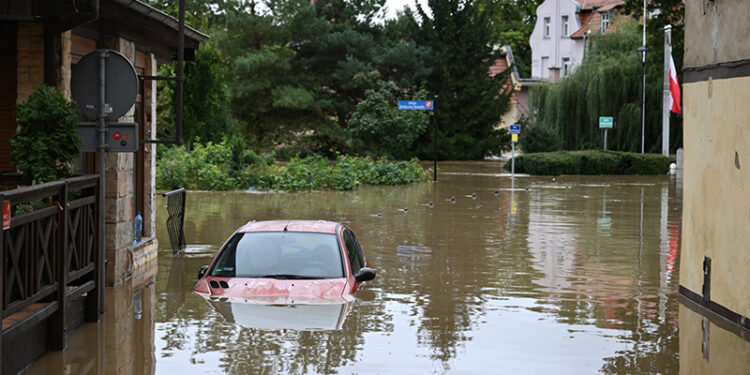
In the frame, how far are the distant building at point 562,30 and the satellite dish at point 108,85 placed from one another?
62.5m

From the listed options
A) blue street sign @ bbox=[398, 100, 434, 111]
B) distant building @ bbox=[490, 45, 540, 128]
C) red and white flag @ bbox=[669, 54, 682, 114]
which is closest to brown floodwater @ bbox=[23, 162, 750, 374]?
blue street sign @ bbox=[398, 100, 434, 111]

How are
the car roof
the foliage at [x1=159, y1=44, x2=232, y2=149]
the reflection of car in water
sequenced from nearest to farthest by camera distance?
the reflection of car in water, the car roof, the foliage at [x1=159, y1=44, x2=232, y2=149]

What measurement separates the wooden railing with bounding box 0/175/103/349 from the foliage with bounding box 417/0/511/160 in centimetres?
5502

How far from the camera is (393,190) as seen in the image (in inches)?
1460

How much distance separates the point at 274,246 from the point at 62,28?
3.49 metres

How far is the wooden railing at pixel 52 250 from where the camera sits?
26.9 feet

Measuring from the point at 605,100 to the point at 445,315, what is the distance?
47.0 meters

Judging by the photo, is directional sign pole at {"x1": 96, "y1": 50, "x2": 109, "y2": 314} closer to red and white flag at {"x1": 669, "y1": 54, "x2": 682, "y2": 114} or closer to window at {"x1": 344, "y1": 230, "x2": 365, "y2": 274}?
window at {"x1": 344, "y1": 230, "x2": 365, "y2": 274}

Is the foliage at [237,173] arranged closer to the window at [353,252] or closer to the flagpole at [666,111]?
the flagpole at [666,111]

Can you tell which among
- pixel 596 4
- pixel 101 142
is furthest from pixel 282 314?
pixel 596 4

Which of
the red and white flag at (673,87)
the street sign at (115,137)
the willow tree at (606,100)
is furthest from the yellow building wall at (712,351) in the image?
the willow tree at (606,100)

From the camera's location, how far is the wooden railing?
26.9ft

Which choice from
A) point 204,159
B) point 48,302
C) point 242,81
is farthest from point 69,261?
point 242,81

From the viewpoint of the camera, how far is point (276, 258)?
11688mm
